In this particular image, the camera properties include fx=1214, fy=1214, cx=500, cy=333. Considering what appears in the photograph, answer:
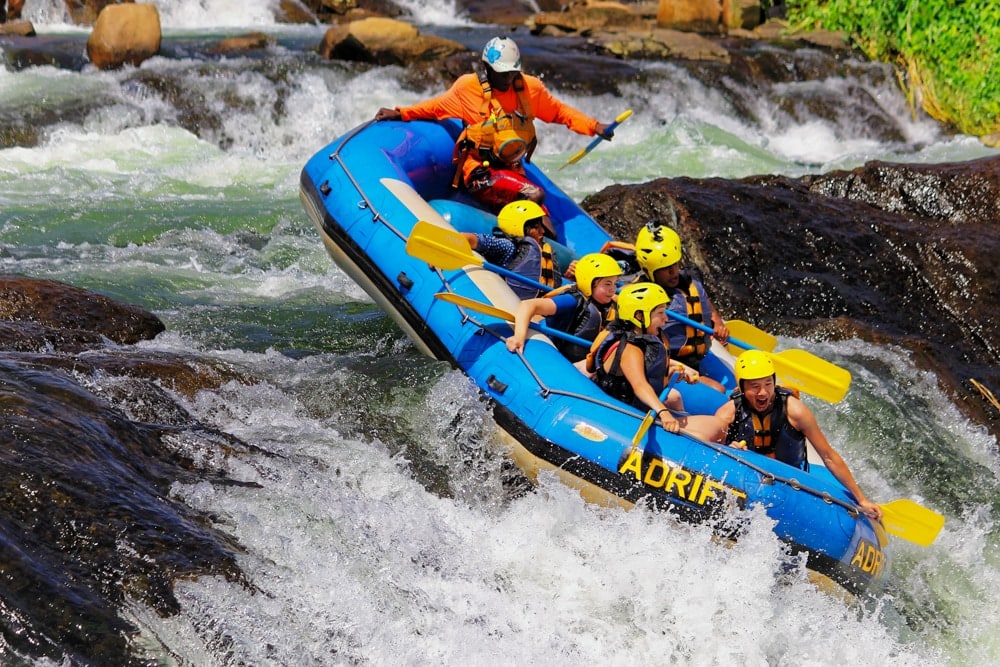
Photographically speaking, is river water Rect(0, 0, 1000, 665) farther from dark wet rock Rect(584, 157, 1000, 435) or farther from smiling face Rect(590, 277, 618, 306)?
smiling face Rect(590, 277, 618, 306)

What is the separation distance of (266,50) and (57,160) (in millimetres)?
4333

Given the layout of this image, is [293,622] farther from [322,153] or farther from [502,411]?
[322,153]

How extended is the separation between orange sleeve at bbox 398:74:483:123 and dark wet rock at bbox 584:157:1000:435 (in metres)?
1.66

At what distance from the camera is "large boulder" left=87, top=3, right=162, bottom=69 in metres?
13.8

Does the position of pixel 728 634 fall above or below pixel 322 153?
below

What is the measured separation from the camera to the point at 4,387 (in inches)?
190

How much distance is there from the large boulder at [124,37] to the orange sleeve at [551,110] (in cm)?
764

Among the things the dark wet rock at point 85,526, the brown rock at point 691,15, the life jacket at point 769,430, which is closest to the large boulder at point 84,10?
the brown rock at point 691,15

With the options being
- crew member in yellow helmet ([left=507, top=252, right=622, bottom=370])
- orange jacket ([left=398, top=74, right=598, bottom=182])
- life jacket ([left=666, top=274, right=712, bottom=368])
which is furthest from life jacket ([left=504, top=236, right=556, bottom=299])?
orange jacket ([left=398, top=74, right=598, bottom=182])

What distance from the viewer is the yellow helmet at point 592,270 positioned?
6098 mm

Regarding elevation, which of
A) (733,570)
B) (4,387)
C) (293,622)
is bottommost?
(733,570)

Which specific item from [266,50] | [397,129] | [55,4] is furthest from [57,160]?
[55,4]

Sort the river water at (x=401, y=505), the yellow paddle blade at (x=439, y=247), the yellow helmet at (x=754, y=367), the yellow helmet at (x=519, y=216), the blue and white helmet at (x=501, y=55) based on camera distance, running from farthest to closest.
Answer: the blue and white helmet at (x=501, y=55) → the yellow helmet at (x=519, y=216) → the yellow paddle blade at (x=439, y=247) → the yellow helmet at (x=754, y=367) → the river water at (x=401, y=505)

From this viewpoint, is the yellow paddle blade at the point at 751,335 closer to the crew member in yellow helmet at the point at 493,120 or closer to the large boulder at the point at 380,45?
the crew member in yellow helmet at the point at 493,120
